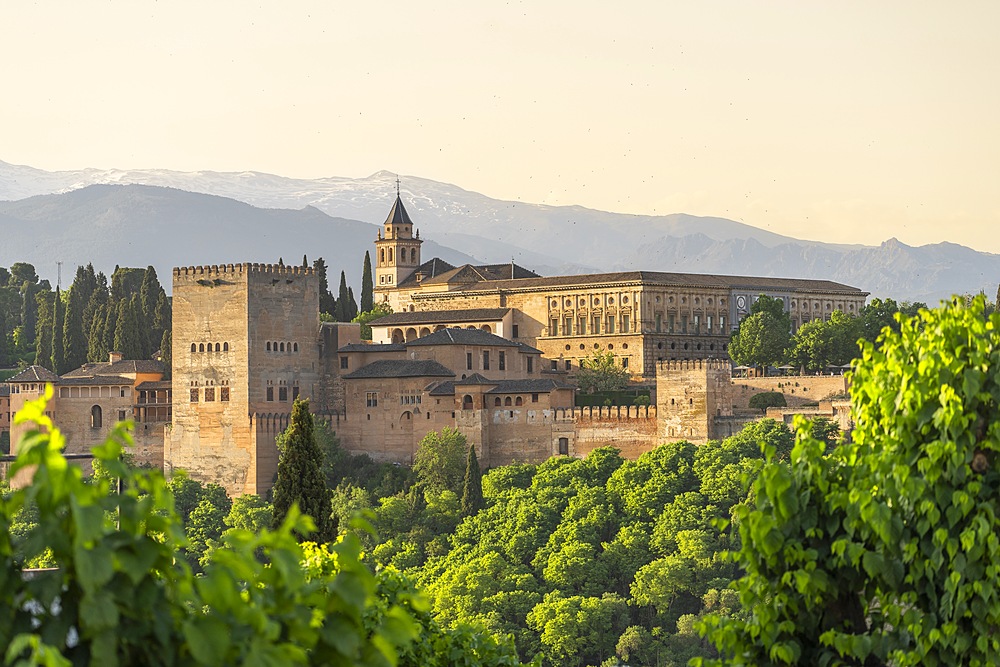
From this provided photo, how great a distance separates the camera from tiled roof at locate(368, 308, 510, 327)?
247 feet

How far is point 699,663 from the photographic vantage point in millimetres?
11305

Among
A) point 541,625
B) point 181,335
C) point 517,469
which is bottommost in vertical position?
point 541,625

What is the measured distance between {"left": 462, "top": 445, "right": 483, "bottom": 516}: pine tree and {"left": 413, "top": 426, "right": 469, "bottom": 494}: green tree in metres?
0.34

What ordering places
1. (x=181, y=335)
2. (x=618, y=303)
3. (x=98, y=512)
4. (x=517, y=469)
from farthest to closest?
(x=618, y=303) < (x=181, y=335) < (x=517, y=469) < (x=98, y=512)

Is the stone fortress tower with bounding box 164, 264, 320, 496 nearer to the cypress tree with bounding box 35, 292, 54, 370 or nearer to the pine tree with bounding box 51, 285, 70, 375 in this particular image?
the pine tree with bounding box 51, 285, 70, 375

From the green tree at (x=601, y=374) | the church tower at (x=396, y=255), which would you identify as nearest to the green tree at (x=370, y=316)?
the church tower at (x=396, y=255)

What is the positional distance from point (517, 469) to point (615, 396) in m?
8.68

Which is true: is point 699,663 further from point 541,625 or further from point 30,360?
point 30,360

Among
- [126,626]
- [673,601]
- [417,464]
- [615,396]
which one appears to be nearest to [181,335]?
[417,464]

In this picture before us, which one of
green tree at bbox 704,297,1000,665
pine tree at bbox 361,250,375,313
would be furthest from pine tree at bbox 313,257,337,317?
green tree at bbox 704,297,1000,665

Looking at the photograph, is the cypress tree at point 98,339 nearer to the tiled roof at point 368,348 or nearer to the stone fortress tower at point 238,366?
the stone fortress tower at point 238,366

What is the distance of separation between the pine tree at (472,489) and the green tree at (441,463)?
1.12 ft

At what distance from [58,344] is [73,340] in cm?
93

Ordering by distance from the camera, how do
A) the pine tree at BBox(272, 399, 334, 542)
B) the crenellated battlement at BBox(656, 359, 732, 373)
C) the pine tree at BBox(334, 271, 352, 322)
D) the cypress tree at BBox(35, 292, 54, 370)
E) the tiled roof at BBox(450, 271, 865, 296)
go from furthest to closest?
the cypress tree at BBox(35, 292, 54, 370), the pine tree at BBox(334, 271, 352, 322), the tiled roof at BBox(450, 271, 865, 296), the crenellated battlement at BBox(656, 359, 732, 373), the pine tree at BBox(272, 399, 334, 542)
